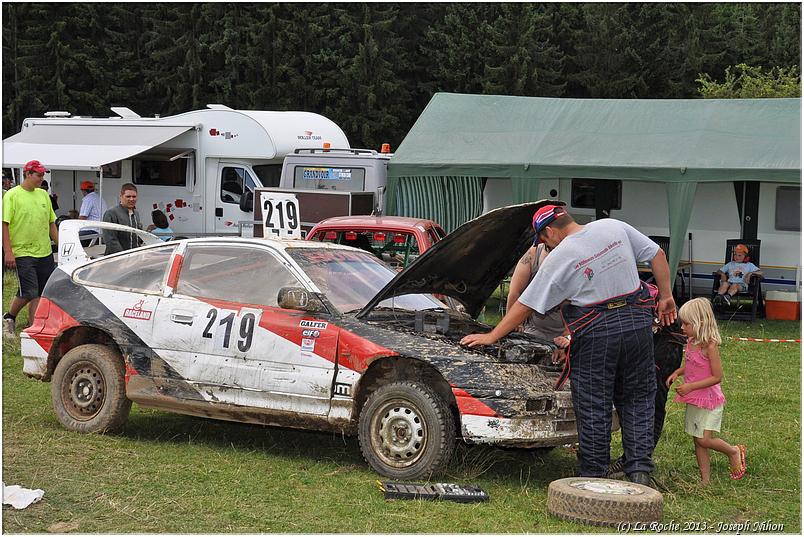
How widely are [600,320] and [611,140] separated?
11.2m

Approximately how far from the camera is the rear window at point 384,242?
41.6ft

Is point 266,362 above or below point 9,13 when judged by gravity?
below

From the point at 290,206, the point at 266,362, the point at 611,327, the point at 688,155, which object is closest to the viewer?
the point at 611,327

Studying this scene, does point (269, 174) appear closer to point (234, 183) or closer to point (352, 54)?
point (234, 183)

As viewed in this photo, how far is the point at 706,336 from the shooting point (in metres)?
6.42

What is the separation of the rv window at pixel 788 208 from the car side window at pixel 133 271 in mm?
12194

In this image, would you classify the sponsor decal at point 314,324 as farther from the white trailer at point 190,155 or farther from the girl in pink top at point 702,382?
the white trailer at point 190,155

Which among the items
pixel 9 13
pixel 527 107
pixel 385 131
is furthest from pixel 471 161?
pixel 9 13

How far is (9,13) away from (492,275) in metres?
37.1

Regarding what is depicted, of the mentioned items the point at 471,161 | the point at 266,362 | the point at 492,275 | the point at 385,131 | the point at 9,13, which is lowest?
the point at 266,362

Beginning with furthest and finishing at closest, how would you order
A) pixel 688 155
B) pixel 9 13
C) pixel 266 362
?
pixel 9 13
pixel 688 155
pixel 266 362

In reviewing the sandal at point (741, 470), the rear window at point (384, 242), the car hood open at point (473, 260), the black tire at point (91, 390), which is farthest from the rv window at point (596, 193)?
the black tire at point (91, 390)

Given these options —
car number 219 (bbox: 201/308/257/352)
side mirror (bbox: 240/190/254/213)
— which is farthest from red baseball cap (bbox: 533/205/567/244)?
side mirror (bbox: 240/190/254/213)

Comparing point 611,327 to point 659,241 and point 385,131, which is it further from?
point 385,131
